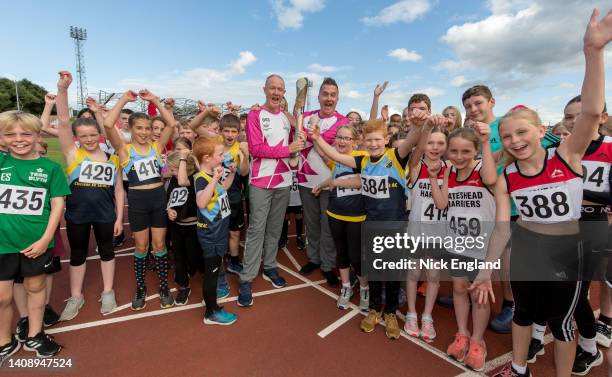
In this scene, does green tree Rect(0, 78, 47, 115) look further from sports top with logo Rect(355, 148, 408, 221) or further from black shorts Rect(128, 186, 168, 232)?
sports top with logo Rect(355, 148, 408, 221)

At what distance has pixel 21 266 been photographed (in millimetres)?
2586

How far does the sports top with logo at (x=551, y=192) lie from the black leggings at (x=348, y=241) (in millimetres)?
1495

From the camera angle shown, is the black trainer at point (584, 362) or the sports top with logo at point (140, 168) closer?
the black trainer at point (584, 362)

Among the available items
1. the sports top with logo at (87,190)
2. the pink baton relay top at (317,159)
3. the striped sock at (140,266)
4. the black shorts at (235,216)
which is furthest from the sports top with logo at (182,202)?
the pink baton relay top at (317,159)

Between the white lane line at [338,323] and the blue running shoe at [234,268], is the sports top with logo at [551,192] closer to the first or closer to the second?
the white lane line at [338,323]

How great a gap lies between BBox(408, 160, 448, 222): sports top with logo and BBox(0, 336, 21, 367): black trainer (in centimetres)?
387

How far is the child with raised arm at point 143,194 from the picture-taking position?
11.1 feet

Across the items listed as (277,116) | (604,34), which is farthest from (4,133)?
(604,34)

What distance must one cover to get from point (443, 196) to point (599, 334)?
82.1 inches

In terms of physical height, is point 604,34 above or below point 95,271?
above

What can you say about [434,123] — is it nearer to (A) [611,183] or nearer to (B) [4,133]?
(A) [611,183]

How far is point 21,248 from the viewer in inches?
101

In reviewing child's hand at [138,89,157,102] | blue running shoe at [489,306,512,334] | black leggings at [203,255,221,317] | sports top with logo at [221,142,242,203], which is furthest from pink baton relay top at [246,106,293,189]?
blue running shoe at [489,306,512,334]

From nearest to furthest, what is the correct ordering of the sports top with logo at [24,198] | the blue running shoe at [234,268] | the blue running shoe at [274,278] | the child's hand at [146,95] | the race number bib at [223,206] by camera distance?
the sports top with logo at [24,198]
the race number bib at [223,206]
the child's hand at [146,95]
the blue running shoe at [274,278]
the blue running shoe at [234,268]
